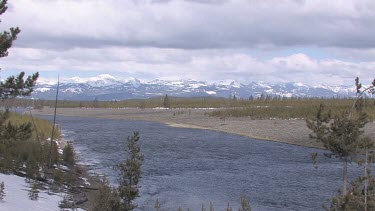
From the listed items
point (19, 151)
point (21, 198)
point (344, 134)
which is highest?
point (344, 134)

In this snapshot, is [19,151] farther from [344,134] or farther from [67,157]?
[344,134]

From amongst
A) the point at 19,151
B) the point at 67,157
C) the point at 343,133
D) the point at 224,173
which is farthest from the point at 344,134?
the point at 67,157

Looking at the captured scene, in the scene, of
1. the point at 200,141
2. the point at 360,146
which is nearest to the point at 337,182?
the point at 360,146

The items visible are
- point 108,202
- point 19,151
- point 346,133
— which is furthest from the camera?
point 19,151

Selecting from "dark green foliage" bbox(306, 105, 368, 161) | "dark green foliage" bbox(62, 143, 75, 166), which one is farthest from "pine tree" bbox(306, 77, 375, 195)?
"dark green foliage" bbox(62, 143, 75, 166)

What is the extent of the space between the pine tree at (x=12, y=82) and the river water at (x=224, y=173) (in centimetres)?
964

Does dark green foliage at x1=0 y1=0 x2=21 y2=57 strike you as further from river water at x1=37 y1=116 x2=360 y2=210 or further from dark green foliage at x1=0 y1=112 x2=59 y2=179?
river water at x1=37 y1=116 x2=360 y2=210

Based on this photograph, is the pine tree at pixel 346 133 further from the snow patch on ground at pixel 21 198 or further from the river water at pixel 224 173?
the river water at pixel 224 173

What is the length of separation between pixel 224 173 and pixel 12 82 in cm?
2173

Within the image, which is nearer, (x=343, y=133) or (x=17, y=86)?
(x=343, y=133)

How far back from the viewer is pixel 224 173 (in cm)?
3616

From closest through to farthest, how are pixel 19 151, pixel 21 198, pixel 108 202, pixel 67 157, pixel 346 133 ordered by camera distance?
pixel 108 202 < pixel 346 133 < pixel 21 198 < pixel 19 151 < pixel 67 157

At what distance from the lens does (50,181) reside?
24.1 m

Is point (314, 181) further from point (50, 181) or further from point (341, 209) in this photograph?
point (341, 209)
